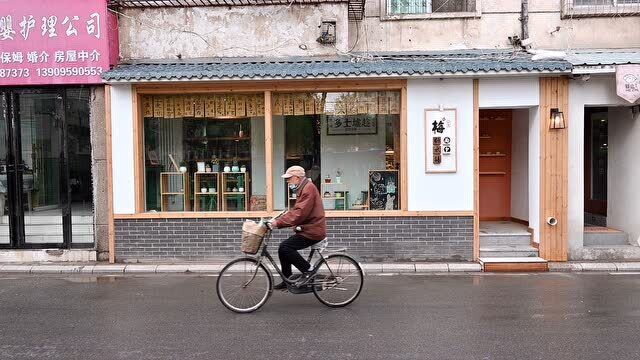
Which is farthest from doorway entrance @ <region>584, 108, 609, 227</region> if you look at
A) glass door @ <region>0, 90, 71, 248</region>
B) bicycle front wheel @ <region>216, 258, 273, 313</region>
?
glass door @ <region>0, 90, 71, 248</region>

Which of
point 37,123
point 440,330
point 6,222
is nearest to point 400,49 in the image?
point 440,330

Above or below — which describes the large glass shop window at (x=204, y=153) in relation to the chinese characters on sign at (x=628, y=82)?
below

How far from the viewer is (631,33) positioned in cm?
1125

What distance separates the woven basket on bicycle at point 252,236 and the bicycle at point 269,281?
0.08m

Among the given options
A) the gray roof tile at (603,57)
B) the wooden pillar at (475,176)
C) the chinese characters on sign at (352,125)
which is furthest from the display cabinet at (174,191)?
the gray roof tile at (603,57)

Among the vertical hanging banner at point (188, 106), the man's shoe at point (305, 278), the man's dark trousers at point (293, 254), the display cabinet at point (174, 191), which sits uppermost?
the vertical hanging banner at point (188, 106)

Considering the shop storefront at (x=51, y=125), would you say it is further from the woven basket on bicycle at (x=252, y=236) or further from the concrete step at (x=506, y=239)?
the concrete step at (x=506, y=239)

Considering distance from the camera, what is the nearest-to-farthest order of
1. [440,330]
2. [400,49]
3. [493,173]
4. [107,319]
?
[440,330], [107,319], [400,49], [493,173]

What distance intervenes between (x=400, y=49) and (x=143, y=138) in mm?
5371

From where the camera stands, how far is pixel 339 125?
1166cm

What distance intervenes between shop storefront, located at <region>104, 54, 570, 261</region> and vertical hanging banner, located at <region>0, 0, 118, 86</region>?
0.63 m

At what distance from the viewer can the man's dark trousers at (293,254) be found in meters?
7.39

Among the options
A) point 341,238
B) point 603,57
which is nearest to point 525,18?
point 603,57

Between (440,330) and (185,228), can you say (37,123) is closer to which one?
(185,228)
